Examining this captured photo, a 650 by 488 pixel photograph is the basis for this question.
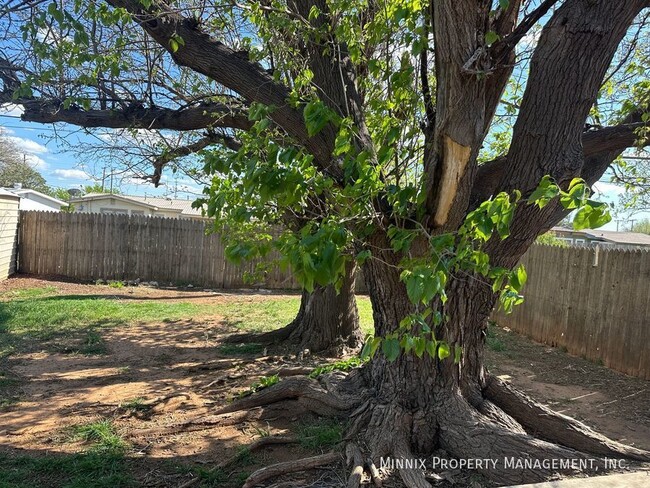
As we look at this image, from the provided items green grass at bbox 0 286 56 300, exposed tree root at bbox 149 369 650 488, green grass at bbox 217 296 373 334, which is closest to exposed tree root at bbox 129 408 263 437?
exposed tree root at bbox 149 369 650 488

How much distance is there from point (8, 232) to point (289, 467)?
13004 millimetres

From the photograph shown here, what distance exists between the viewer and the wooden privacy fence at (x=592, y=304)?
264 inches

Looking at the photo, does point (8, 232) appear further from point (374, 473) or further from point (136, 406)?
point (374, 473)

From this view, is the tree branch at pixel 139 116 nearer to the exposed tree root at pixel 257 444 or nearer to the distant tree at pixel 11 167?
the exposed tree root at pixel 257 444

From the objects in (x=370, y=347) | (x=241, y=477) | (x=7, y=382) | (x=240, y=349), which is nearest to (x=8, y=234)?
(x=7, y=382)

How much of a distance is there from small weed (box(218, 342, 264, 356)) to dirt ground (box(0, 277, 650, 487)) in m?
0.17

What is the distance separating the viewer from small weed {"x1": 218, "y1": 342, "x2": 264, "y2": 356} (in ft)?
22.5

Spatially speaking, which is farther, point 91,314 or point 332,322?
point 91,314

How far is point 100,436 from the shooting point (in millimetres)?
3850

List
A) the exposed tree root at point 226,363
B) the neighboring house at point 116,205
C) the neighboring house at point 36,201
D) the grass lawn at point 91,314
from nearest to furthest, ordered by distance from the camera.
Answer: the exposed tree root at point 226,363 → the grass lawn at point 91,314 → the neighboring house at point 36,201 → the neighboring house at point 116,205

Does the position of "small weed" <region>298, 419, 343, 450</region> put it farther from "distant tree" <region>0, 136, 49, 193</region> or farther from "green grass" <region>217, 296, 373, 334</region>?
"distant tree" <region>0, 136, 49, 193</region>

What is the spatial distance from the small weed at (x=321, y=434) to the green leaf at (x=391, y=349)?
1936 mm

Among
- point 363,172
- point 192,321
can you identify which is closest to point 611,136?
point 363,172

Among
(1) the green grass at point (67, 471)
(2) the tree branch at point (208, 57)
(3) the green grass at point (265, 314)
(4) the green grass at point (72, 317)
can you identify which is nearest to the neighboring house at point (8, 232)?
(4) the green grass at point (72, 317)
